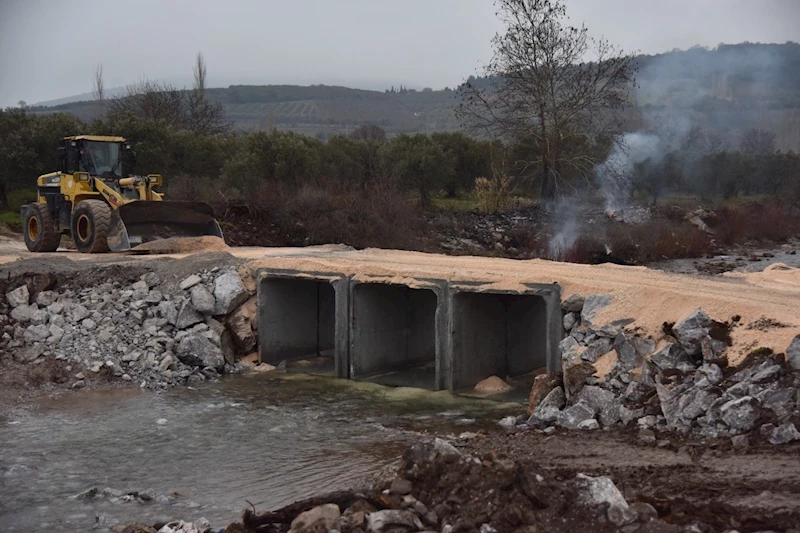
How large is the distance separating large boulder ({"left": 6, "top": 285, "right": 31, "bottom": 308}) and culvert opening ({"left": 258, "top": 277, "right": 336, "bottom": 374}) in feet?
12.4

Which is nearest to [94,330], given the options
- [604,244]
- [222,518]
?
[222,518]

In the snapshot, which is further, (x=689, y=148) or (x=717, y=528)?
(x=689, y=148)

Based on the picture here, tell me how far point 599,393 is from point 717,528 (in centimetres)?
391

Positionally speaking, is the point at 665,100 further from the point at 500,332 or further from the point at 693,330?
the point at 693,330

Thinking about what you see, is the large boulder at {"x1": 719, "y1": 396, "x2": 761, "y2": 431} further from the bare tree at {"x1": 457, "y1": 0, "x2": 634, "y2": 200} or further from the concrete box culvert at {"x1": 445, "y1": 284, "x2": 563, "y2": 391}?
the bare tree at {"x1": 457, "y1": 0, "x2": 634, "y2": 200}

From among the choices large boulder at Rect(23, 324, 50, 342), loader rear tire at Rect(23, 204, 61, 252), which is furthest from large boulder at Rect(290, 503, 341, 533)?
loader rear tire at Rect(23, 204, 61, 252)

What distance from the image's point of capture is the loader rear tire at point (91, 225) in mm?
17281

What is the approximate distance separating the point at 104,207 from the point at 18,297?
3.34m

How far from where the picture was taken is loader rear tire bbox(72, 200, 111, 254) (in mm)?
17281

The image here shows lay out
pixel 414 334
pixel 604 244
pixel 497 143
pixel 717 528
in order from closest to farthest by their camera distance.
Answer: pixel 717 528 → pixel 414 334 → pixel 604 244 → pixel 497 143

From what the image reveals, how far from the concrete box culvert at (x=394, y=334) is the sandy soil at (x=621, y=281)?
543mm

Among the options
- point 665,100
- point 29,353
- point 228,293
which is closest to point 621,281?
point 228,293

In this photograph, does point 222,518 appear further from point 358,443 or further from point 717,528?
point 717,528

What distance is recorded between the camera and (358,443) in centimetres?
1055
